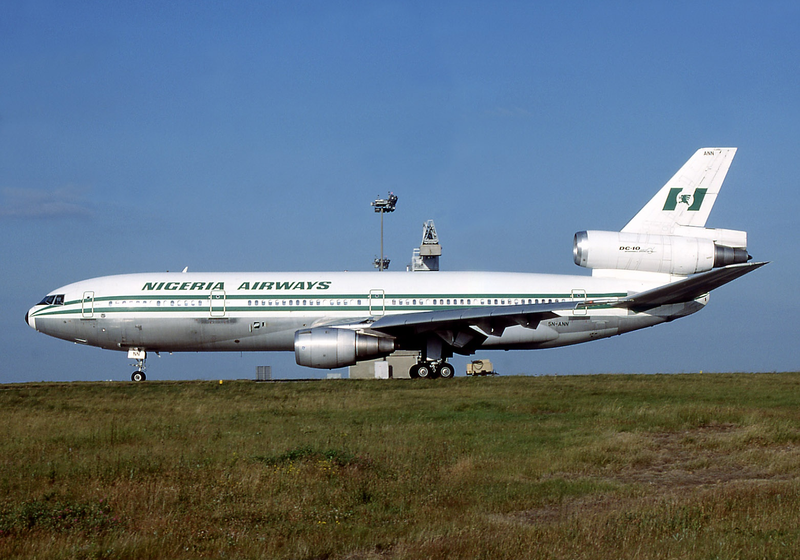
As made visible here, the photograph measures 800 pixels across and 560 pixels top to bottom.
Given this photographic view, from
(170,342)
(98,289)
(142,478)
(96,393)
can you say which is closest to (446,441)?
(142,478)

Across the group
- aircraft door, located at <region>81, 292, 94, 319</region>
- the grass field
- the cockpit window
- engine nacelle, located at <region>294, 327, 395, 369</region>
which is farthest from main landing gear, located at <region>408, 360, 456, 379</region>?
the cockpit window

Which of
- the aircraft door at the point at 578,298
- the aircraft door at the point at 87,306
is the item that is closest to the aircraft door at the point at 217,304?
the aircraft door at the point at 87,306

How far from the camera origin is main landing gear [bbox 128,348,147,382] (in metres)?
30.8

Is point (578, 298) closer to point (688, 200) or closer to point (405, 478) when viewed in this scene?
point (688, 200)

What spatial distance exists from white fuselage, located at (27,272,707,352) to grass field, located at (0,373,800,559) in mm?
8884

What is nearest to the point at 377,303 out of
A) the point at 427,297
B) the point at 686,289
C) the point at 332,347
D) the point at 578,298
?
the point at 427,297

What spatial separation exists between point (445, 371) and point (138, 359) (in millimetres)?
12029

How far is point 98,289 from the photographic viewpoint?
30.4 meters

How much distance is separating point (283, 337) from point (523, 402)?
12.5 meters

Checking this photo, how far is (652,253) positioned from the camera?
29.3 m

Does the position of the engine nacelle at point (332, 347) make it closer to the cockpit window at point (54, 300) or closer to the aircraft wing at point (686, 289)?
the aircraft wing at point (686, 289)

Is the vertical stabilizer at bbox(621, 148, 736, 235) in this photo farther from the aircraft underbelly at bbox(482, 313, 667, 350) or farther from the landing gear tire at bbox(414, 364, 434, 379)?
the landing gear tire at bbox(414, 364, 434, 379)

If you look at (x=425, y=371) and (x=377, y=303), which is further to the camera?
(x=377, y=303)

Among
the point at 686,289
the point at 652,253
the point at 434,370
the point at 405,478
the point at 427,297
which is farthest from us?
the point at 427,297
